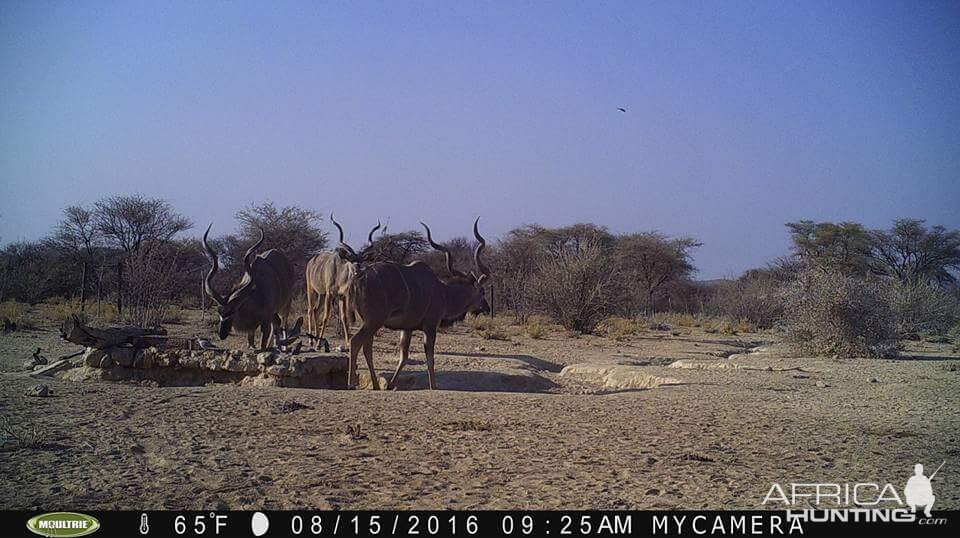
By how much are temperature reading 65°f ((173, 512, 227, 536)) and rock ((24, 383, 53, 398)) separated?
14.6ft

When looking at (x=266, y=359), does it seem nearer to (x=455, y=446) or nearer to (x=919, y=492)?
(x=455, y=446)

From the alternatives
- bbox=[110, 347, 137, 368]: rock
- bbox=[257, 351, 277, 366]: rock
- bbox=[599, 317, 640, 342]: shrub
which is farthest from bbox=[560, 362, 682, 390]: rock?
bbox=[599, 317, 640, 342]: shrub

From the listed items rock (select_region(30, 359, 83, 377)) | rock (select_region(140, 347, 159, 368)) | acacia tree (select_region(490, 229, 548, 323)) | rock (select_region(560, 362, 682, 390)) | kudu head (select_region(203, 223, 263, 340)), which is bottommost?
rock (select_region(560, 362, 682, 390))

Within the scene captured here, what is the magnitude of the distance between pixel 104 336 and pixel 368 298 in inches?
142

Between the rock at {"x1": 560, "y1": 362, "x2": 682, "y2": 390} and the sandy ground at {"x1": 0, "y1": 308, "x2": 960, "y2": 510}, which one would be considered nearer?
the sandy ground at {"x1": 0, "y1": 308, "x2": 960, "y2": 510}

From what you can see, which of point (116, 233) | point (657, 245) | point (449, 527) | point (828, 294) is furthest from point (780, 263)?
point (449, 527)

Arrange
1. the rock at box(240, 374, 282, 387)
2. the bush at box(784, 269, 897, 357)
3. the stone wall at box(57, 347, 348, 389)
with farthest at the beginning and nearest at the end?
the bush at box(784, 269, 897, 357) < the stone wall at box(57, 347, 348, 389) < the rock at box(240, 374, 282, 387)

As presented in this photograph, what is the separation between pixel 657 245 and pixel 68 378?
3573cm

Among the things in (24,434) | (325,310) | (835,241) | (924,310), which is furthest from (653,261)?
(24,434)

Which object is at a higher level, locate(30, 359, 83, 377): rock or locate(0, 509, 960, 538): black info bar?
locate(30, 359, 83, 377): rock

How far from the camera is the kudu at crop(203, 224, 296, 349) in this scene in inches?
432

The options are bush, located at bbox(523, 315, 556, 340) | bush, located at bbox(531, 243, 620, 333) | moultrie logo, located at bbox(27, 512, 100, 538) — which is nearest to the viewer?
moultrie logo, located at bbox(27, 512, 100, 538)

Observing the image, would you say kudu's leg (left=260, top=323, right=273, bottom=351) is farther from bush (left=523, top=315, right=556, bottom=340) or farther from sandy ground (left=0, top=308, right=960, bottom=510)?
bush (left=523, top=315, right=556, bottom=340)

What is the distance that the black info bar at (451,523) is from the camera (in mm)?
3832
